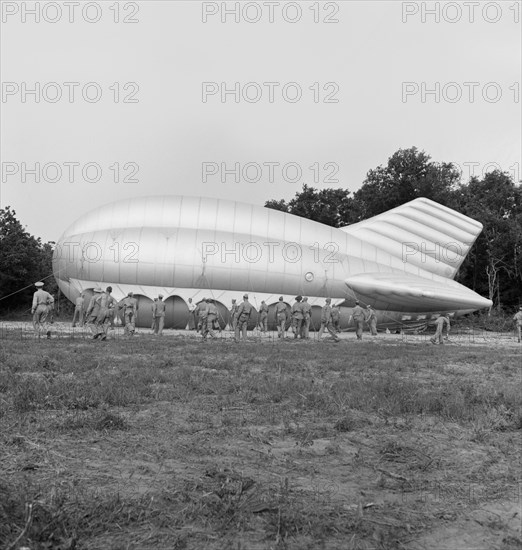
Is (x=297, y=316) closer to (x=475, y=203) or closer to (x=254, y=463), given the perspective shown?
(x=254, y=463)

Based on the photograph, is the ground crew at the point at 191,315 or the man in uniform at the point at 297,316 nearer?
the man in uniform at the point at 297,316

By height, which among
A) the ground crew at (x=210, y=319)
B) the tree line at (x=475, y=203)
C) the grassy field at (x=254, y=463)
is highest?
the tree line at (x=475, y=203)

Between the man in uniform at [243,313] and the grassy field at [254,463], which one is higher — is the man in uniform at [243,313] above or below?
above

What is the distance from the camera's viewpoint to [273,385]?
8.14 m

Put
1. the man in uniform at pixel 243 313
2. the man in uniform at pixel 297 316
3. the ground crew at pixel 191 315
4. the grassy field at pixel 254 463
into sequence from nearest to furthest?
the grassy field at pixel 254 463
the man in uniform at pixel 243 313
the man in uniform at pixel 297 316
the ground crew at pixel 191 315

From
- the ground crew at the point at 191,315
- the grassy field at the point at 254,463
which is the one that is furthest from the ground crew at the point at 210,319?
the grassy field at the point at 254,463

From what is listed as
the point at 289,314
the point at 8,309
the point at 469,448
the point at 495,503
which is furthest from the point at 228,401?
the point at 8,309

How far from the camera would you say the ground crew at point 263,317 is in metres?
28.4

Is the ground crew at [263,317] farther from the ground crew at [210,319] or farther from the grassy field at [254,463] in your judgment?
the grassy field at [254,463]

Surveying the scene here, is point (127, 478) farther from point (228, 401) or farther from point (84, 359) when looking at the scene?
point (84, 359)

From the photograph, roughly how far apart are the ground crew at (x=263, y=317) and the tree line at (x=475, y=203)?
82.8 ft

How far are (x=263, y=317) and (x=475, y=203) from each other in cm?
3036

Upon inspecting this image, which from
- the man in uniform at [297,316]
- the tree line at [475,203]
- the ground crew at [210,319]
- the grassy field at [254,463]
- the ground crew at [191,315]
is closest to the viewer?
the grassy field at [254,463]

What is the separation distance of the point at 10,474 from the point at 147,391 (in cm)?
352
